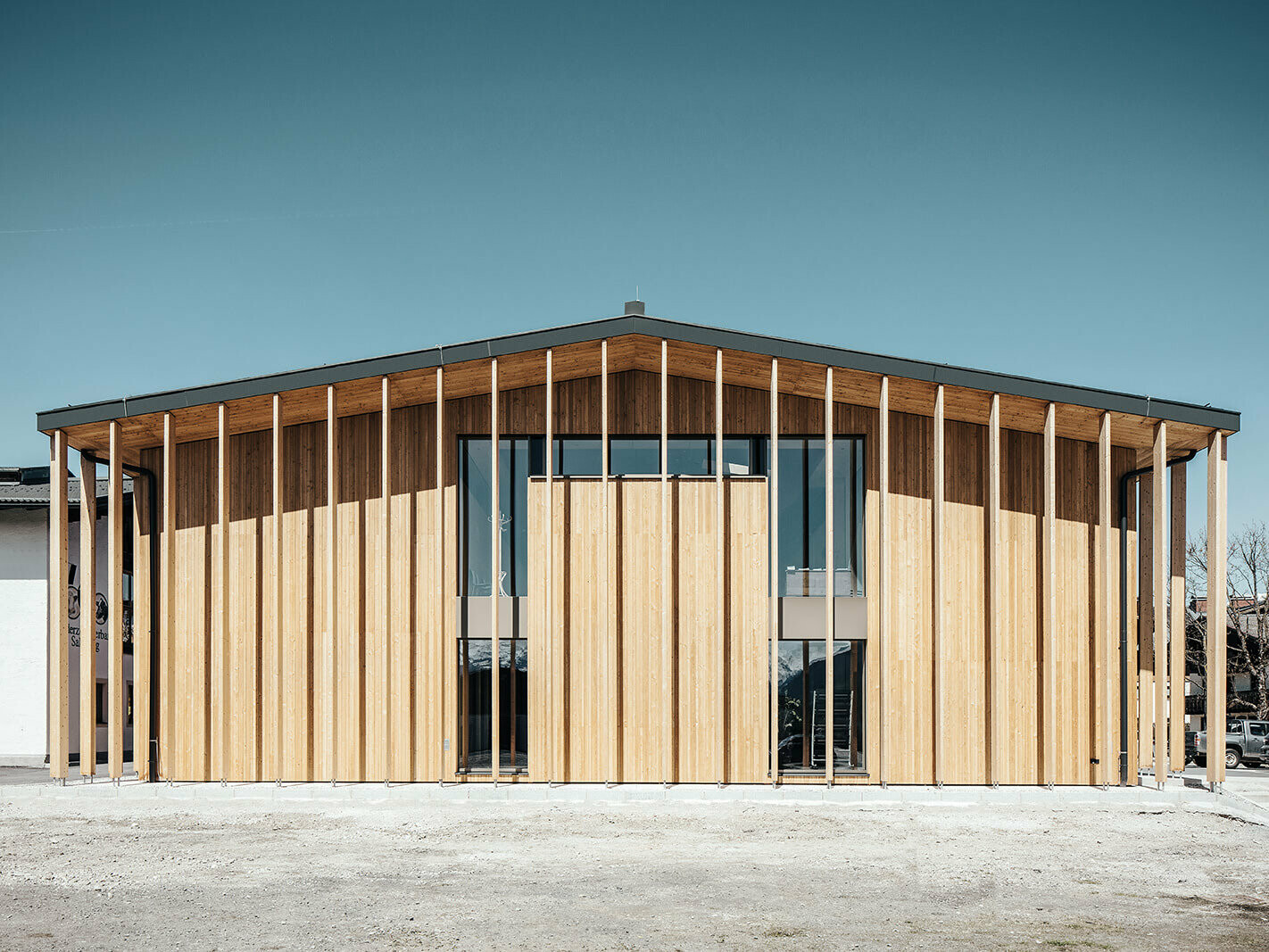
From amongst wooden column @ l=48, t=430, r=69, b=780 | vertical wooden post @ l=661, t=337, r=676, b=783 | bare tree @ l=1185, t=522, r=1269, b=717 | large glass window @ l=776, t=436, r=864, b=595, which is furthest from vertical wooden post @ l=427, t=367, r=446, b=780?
bare tree @ l=1185, t=522, r=1269, b=717

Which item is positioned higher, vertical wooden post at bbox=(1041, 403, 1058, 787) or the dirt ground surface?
vertical wooden post at bbox=(1041, 403, 1058, 787)

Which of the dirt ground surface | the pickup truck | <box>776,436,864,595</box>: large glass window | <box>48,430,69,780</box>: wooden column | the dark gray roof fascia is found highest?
the dark gray roof fascia

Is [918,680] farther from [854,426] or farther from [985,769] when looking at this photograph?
[854,426]

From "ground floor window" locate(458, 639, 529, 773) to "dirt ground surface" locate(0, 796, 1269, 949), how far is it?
1.59 m

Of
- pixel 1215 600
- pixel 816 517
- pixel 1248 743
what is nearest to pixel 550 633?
pixel 816 517

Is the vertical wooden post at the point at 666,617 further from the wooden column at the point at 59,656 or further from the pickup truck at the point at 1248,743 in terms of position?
the pickup truck at the point at 1248,743

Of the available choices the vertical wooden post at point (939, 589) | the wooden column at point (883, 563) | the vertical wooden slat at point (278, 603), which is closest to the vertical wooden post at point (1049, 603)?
the vertical wooden post at point (939, 589)

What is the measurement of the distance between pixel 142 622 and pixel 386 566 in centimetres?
421

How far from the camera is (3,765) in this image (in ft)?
81.5

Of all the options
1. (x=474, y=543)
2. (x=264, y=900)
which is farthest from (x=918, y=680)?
(x=264, y=900)

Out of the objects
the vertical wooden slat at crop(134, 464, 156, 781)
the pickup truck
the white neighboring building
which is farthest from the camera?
the pickup truck

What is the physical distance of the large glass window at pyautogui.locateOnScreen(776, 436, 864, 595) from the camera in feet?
58.8

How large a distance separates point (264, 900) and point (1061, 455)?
45.1 ft

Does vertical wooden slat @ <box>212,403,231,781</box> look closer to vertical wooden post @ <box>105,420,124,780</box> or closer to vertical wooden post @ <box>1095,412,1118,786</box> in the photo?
vertical wooden post @ <box>105,420,124,780</box>
